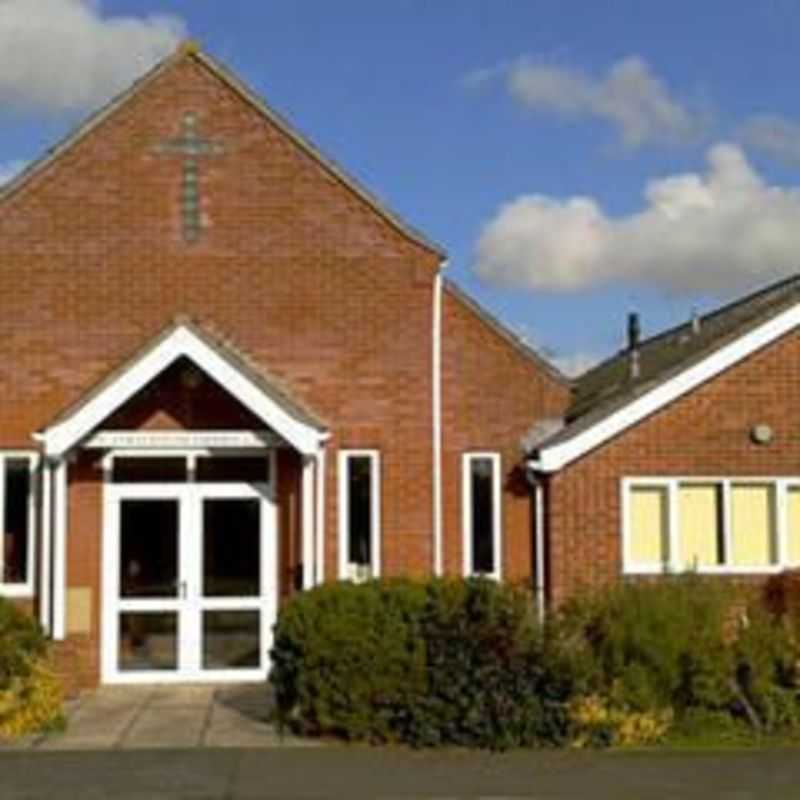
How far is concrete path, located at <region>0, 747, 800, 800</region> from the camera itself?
43.9 ft


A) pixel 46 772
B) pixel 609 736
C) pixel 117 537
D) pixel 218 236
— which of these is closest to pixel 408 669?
pixel 609 736

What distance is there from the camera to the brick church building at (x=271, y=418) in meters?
20.9

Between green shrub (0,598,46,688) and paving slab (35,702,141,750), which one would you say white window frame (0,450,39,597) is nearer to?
paving slab (35,702,141,750)

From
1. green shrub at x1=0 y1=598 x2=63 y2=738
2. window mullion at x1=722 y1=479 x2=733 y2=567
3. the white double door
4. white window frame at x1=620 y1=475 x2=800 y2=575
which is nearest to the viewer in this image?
green shrub at x1=0 y1=598 x2=63 y2=738

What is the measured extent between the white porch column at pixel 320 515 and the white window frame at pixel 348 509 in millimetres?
310

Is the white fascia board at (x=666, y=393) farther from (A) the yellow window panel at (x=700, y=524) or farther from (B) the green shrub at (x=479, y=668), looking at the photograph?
(B) the green shrub at (x=479, y=668)

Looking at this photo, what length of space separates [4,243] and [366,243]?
458 centimetres

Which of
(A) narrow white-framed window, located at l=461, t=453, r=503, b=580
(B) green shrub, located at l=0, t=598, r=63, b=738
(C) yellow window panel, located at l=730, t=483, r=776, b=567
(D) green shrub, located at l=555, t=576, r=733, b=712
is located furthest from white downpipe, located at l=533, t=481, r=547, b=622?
(B) green shrub, located at l=0, t=598, r=63, b=738

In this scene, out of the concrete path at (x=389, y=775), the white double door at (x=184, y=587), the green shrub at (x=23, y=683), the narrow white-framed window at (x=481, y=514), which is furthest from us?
the narrow white-framed window at (x=481, y=514)

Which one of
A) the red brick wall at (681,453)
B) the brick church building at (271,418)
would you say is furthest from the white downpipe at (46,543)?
the red brick wall at (681,453)

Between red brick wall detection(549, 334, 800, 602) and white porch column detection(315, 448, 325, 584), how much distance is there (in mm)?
2810

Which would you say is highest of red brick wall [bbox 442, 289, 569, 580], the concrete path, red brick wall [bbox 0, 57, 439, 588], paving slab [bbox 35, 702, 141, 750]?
red brick wall [bbox 0, 57, 439, 588]

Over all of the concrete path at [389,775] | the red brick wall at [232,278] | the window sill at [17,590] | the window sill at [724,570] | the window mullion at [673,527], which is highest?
the red brick wall at [232,278]

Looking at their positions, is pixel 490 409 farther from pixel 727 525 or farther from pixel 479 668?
pixel 479 668
